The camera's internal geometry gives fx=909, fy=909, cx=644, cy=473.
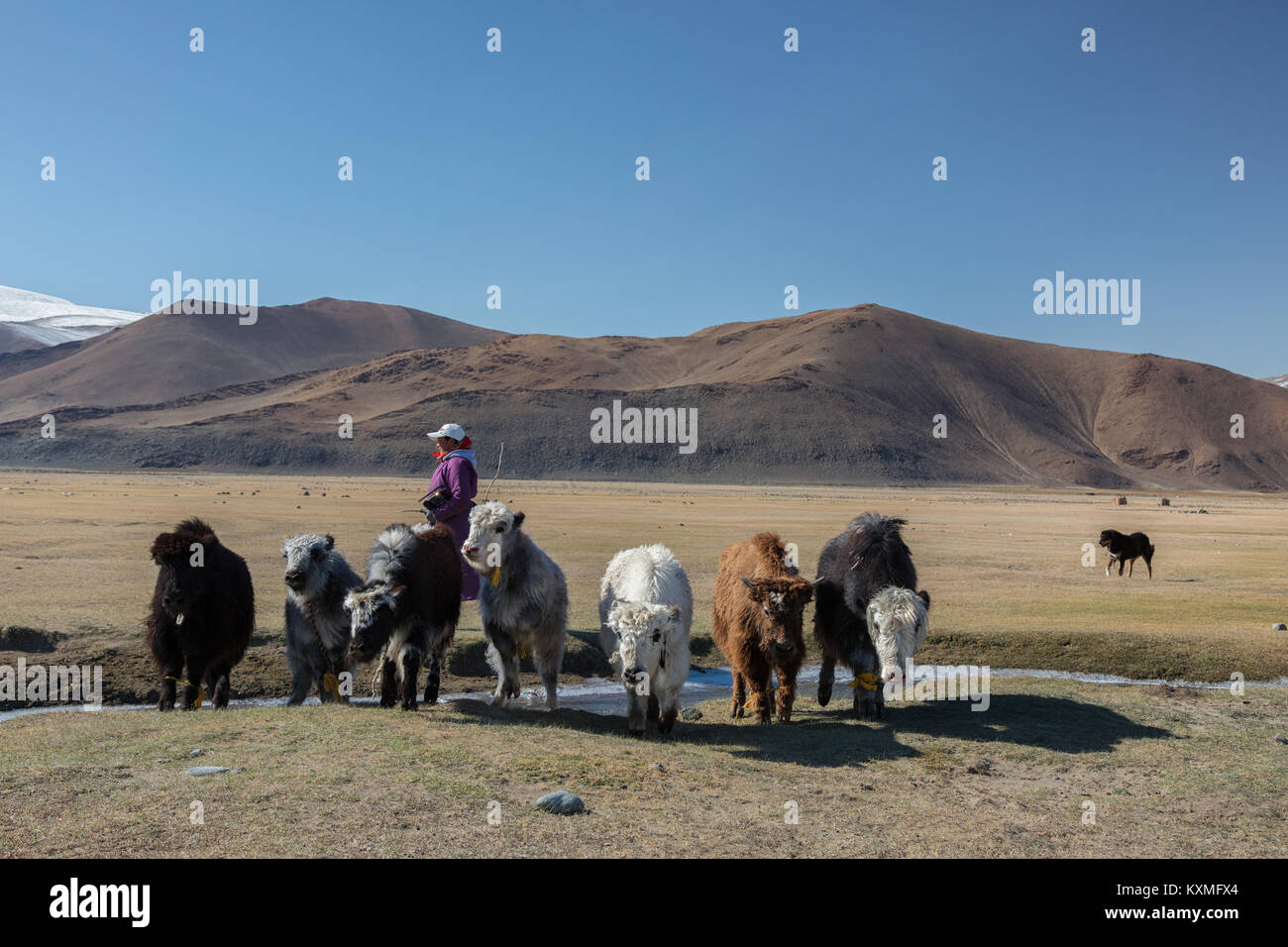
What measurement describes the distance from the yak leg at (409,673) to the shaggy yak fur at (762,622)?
3522 millimetres

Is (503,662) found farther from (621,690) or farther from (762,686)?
(621,690)

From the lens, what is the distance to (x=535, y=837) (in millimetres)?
5863

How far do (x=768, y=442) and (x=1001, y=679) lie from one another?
5590 inches

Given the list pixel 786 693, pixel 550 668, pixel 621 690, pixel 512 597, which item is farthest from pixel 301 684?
pixel 786 693

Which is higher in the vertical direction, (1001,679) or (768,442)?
(768,442)

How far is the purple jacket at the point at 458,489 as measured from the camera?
11.7 m

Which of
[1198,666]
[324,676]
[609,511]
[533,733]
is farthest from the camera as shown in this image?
[609,511]

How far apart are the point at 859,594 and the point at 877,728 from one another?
150 centimetres

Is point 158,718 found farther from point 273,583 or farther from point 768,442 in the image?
point 768,442

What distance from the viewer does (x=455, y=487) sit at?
11.7 m

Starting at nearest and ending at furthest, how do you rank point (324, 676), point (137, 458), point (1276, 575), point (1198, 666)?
point (324, 676) → point (1198, 666) → point (1276, 575) → point (137, 458)

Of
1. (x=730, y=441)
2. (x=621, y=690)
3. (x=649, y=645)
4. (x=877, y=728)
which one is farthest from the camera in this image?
(x=730, y=441)

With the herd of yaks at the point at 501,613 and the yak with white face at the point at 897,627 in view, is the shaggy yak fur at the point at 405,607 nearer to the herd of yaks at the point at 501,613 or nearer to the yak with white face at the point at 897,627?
the herd of yaks at the point at 501,613
